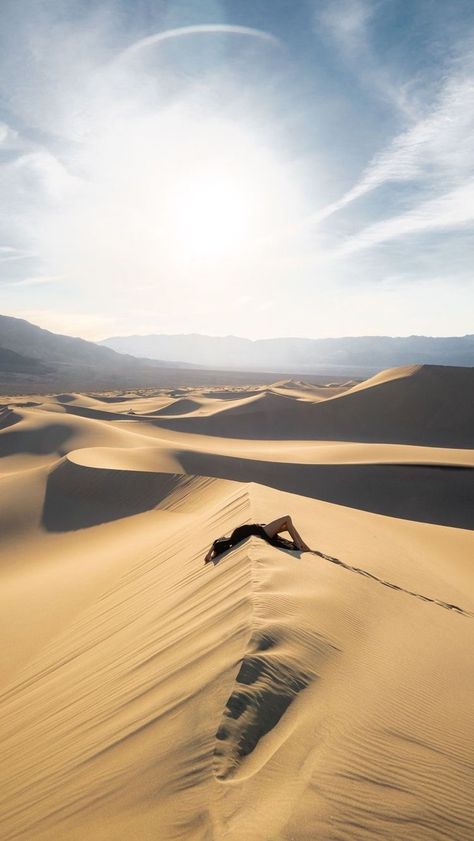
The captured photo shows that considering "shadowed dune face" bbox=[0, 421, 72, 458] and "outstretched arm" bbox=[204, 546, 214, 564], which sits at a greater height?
"outstretched arm" bbox=[204, 546, 214, 564]

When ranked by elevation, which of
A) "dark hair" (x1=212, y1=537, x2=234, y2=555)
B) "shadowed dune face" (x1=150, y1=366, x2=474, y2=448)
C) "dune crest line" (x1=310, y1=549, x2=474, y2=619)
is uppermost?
"dark hair" (x1=212, y1=537, x2=234, y2=555)

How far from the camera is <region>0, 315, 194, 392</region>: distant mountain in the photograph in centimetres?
8662

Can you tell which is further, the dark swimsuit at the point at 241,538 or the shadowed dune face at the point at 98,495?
the shadowed dune face at the point at 98,495

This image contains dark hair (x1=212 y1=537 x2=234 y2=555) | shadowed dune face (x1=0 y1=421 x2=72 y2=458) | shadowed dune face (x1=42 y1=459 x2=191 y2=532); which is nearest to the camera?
dark hair (x1=212 y1=537 x2=234 y2=555)

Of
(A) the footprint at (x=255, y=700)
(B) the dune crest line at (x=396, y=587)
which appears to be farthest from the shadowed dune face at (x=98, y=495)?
(A) the footprint at (x=255, y=700)

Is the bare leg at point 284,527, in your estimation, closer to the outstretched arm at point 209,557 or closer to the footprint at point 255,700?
the outstretched arm at point 209,557

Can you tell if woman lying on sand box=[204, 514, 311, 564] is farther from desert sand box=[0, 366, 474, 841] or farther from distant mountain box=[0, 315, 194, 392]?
distant mountain box=[0, 315, 194, 392]

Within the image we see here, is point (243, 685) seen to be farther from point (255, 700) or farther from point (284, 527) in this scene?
point (284, 527)

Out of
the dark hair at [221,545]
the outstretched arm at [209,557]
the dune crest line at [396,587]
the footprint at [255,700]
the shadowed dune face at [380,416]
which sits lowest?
the shadowed dune face at [380,416]

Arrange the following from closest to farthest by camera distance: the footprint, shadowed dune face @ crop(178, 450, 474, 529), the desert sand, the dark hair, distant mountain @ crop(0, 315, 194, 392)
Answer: the desert sand → the footprint → the dark hair → shadowed dune face @ crop(178, 450, 474, 529) → distant mountain @ crop(0, 315, 194, 392)

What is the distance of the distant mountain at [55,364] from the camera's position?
284ft

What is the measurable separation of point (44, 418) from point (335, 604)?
25.1 metres

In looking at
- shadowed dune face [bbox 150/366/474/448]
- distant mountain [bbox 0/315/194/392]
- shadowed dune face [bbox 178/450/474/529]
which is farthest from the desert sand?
distant mountain [bbox 0/315/194/392]

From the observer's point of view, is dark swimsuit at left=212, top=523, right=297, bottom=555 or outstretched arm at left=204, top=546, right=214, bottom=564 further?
dark swimsuit at left=212, top=523, right=297, bottom=555
